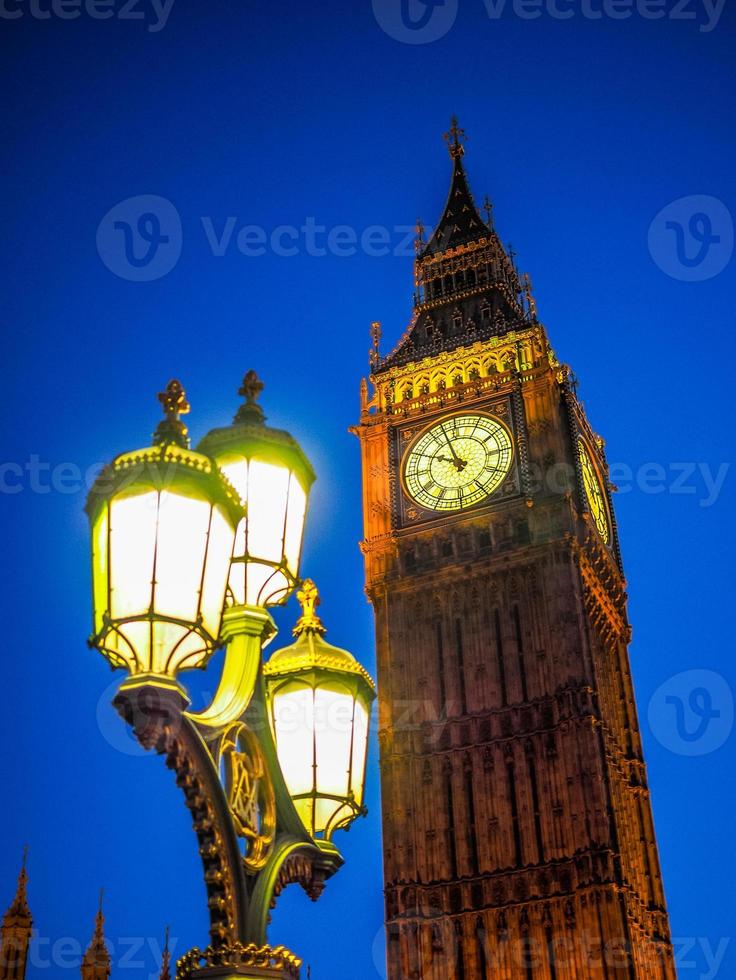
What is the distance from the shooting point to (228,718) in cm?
698

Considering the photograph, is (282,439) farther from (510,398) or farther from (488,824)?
(510,398)

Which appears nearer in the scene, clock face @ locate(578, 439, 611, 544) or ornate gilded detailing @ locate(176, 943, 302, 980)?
ornate gilded detailing @ locate(176, 943, 302, 980)

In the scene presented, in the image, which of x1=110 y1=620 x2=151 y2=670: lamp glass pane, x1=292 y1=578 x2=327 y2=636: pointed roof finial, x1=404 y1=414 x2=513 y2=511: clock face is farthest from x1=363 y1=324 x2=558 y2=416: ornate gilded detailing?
Result: x1=110 y1=620 x2=151 y2=670: lamp glass pane

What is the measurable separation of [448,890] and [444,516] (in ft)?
42.6

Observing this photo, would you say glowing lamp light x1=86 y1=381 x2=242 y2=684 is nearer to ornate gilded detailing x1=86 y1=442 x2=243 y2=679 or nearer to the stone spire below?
ornate gilded detailing x1=86 y1=442 x2=243 y2=679

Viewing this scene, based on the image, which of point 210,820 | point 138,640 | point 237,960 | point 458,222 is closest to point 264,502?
point 138,640

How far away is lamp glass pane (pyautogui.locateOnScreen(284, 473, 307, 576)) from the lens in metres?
7.93

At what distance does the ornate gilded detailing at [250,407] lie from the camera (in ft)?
27.5

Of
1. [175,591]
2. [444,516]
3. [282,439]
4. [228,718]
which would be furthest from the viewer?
[444,516]

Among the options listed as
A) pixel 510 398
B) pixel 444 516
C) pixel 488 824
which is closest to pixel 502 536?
pixel 444 516

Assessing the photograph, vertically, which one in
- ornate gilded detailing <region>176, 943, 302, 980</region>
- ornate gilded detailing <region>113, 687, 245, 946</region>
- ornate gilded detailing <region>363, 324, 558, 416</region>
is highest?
ornate gilded detailing <region>363, 324, 558, 416</region>

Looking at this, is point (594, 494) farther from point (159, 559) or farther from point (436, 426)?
point (159, 559)

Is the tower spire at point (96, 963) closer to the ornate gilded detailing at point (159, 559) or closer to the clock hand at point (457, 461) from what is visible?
the clock hand at point (457, 461)

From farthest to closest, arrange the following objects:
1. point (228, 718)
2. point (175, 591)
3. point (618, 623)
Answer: point (618, 623) → point (228, 718) → point (175, 591)
